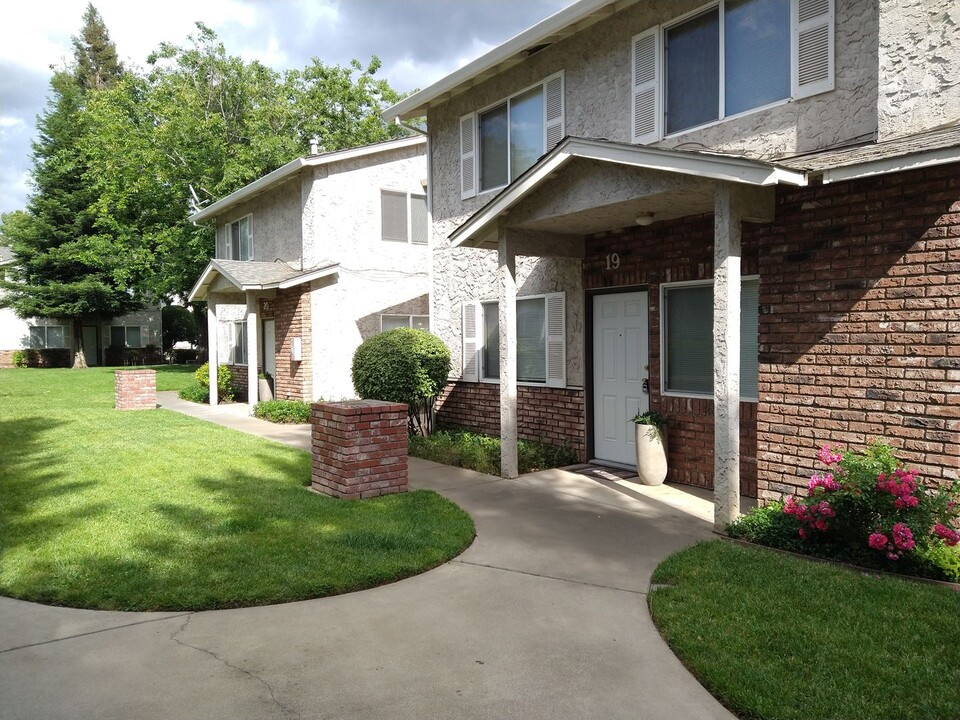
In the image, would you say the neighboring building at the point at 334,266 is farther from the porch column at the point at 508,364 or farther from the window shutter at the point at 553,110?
the porch column at the point at 508,364

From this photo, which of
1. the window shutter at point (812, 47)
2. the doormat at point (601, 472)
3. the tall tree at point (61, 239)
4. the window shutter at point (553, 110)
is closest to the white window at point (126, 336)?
the tall tree at point (61, 239)

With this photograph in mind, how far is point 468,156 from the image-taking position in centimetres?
1099

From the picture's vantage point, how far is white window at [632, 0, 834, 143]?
6414mm

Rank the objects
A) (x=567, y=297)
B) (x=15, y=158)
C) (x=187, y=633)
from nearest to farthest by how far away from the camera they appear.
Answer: (x=187, y=633) < (x=567, y=297) < (x=15, y=158)

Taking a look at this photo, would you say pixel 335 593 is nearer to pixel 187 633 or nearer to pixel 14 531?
pixel 187 633

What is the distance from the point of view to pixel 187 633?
13.1ft

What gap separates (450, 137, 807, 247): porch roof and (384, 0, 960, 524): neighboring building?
21 mm

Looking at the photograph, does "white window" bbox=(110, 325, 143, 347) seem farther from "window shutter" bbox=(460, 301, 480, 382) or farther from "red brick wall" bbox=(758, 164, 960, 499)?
"red brick wall" bbox=(758, 164, 960, 499)

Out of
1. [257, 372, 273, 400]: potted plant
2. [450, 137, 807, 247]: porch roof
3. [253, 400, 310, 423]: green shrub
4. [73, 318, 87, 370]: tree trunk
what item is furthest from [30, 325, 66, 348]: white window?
[450, 137, 807, 247]: porch roof

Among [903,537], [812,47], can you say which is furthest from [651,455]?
[812,47]

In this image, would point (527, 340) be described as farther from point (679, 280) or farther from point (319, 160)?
point (319, 160)

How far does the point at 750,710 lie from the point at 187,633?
10.4 ft

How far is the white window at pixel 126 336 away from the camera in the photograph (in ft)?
119

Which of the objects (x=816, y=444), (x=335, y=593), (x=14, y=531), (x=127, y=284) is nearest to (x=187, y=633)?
(x=335, y=593)
